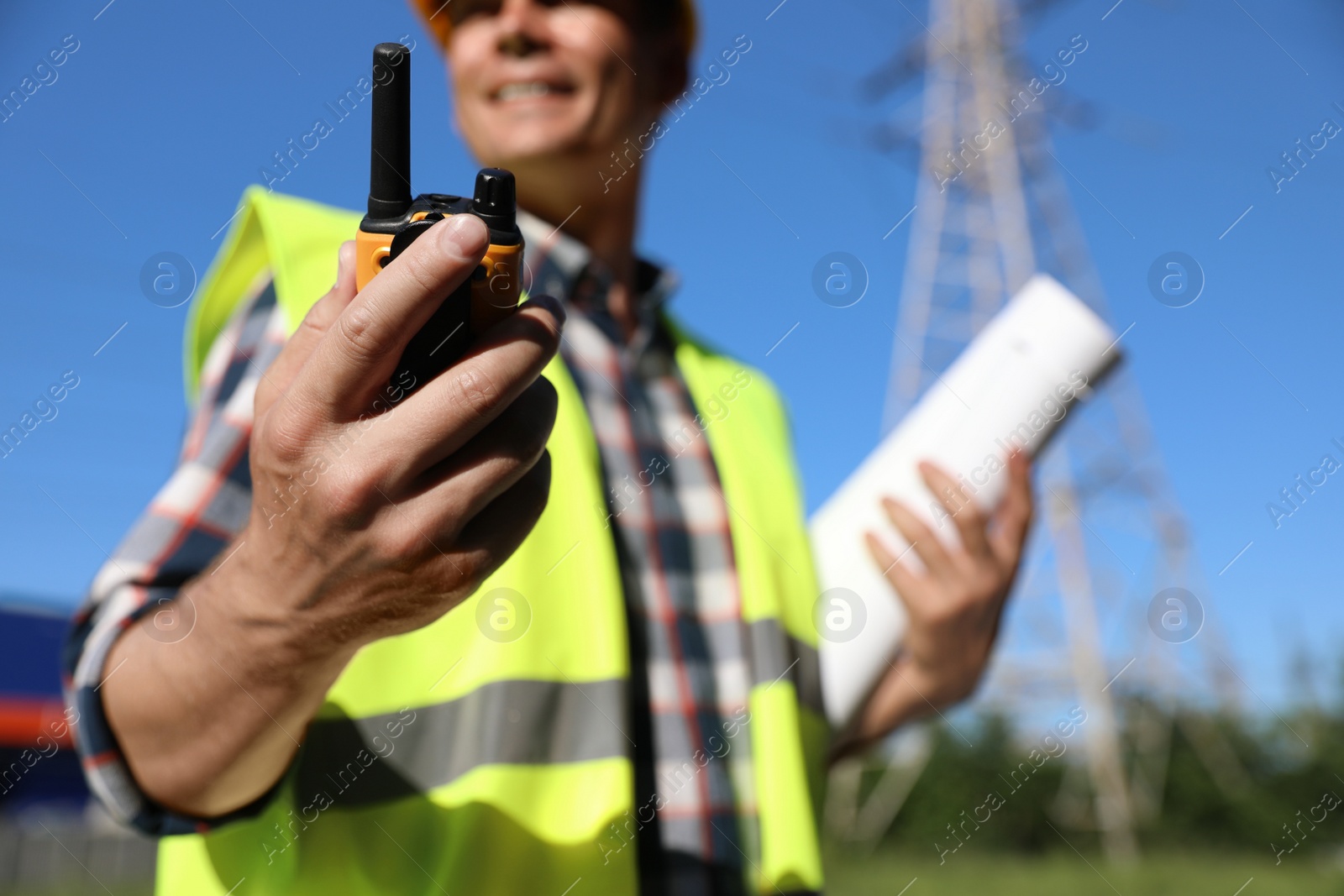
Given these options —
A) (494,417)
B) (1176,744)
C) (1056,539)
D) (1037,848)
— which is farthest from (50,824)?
(1176,744)

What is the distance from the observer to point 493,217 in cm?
70

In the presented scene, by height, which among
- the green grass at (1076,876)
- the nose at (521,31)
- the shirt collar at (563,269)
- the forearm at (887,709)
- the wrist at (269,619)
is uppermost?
the nose at (521,31)

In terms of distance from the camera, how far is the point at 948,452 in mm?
1749

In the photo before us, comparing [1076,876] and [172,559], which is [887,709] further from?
[1076,876]

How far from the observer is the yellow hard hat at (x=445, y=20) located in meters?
1.80

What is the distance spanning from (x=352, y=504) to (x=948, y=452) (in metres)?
1.30

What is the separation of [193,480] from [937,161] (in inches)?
534

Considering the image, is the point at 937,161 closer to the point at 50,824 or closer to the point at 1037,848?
the point at 1037,848

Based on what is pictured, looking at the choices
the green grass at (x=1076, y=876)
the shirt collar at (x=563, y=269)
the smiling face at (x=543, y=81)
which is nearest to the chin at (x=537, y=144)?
the smiling face at (x=543, y=81)

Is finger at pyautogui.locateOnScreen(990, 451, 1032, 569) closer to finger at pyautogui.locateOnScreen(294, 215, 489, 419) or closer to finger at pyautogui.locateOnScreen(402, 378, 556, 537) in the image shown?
finger at pyautogui.locateOnScreen(402, 378, 556, 537)

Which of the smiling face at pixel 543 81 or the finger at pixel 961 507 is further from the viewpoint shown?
the finger at pixel 961 507

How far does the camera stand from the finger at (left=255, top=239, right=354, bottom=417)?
73 cm

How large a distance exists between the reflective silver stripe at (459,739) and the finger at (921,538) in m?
0.73

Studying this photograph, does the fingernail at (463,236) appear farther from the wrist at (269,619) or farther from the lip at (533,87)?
the lip at (533,87)
